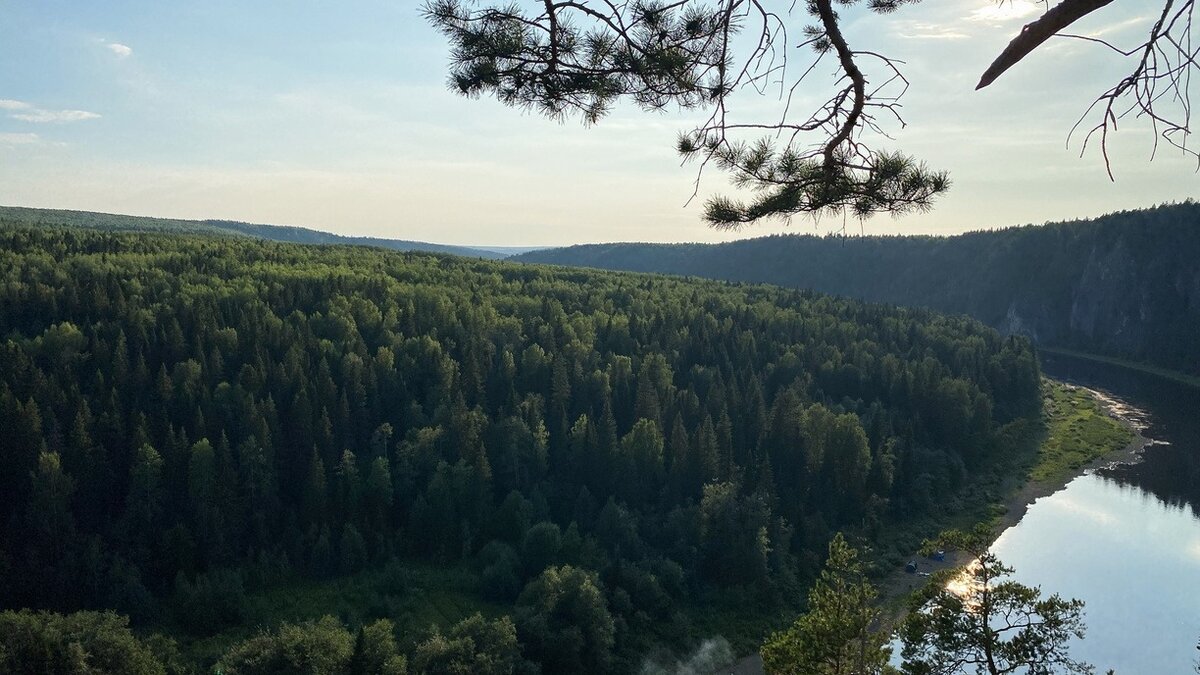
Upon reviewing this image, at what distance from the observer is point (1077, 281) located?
454 ft

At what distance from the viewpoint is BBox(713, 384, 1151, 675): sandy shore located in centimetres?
3314

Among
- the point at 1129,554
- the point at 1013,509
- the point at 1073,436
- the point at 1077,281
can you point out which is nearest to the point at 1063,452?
the point at 1073,436

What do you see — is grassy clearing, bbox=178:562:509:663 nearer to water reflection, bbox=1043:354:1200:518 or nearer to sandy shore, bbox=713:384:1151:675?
sandy shore, bbox=713:384:1151:675

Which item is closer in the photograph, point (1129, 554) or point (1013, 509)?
point (1129, 554)

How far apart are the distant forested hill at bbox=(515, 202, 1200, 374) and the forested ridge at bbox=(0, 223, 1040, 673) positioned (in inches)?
2778

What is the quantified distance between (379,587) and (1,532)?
1898 cm

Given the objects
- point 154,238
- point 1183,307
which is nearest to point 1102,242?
point 1183,307

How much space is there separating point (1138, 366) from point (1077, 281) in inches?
1233

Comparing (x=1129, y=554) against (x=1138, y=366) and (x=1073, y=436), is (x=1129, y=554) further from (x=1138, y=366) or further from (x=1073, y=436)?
(x=1138, y=366)

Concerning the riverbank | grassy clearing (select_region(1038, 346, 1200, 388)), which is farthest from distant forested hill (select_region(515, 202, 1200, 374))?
the riverbank

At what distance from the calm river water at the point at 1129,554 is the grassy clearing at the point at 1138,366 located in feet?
124

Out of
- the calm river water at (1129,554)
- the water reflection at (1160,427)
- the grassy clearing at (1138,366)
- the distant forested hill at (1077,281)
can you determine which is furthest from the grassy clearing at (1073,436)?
the distant forested hill at (1077,281)

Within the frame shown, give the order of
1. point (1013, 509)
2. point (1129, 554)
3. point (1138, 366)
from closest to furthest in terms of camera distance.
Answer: point (1129, 554) → point (1013, 509) → point (1138, 366)

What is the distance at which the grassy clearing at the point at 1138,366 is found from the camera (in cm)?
9912
